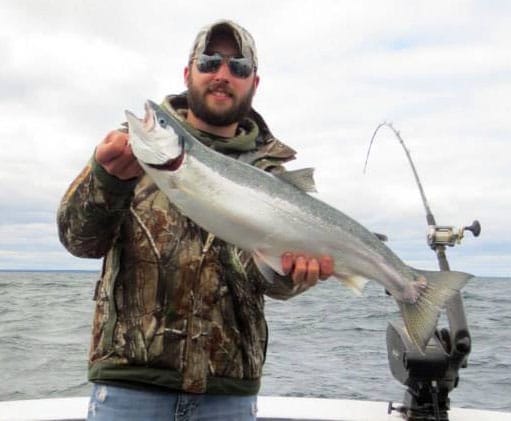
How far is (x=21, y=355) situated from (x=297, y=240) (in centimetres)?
1256

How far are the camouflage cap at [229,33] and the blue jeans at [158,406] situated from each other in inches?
65.2

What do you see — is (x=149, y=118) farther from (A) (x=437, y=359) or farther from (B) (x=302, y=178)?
(A) (x=437, y=359)

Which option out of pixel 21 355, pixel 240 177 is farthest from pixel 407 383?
pixel 21 355

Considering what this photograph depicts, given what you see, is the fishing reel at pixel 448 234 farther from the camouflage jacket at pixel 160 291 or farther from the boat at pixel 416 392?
the camouflage jacket at pixel 160 291

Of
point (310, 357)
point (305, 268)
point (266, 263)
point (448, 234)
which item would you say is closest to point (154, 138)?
point (266, 263)

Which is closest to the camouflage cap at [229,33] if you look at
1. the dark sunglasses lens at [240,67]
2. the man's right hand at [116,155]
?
the dark sunglasses lens at [240,67]

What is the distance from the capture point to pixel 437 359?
4.98 m

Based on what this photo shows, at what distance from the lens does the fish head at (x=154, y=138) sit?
9.50 ft

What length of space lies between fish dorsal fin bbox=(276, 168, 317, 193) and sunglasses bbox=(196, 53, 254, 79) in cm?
57

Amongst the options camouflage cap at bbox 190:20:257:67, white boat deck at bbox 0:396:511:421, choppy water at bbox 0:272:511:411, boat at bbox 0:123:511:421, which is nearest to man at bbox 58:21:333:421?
camouflage cap at bbox 190:20:257:67

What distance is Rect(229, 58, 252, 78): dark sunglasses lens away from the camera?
350cm

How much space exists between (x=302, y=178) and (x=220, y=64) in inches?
27.8

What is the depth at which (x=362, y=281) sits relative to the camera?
11.5 ft

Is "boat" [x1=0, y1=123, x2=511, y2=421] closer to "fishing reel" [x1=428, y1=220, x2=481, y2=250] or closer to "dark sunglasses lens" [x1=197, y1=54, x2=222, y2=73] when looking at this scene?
"fishing reel" [x1=428, y1=220, x2=481, y2=250]
